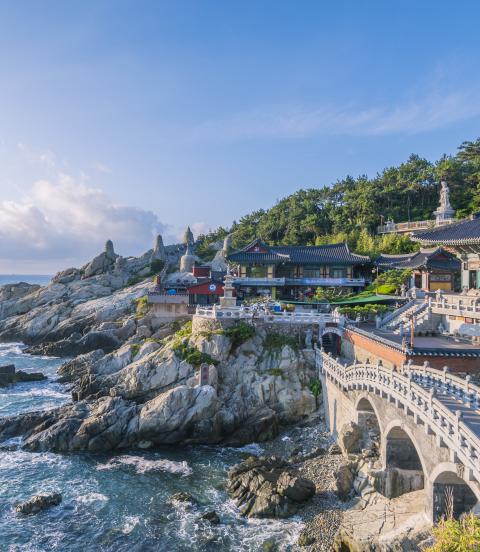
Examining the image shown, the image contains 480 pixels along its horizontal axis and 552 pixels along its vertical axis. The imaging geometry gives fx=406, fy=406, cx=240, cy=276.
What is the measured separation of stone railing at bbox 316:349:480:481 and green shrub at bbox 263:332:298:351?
1052 centimetres

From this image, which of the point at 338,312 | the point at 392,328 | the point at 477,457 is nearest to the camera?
the point at 477,457

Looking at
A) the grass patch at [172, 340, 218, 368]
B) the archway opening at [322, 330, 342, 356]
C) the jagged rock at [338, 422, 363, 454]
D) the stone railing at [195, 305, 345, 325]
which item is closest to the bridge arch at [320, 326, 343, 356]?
the archway opening at [322, 330, 342, 356]

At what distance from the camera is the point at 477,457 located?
15.3 m

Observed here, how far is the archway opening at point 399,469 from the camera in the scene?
2330 centimetres

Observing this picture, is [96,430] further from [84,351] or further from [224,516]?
[84,351]

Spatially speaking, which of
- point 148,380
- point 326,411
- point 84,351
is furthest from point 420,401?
point 84,351

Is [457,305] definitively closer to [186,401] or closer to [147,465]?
[186,401]

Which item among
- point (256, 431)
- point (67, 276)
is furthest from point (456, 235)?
point (67, 276)

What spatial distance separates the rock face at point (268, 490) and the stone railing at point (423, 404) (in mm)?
7573

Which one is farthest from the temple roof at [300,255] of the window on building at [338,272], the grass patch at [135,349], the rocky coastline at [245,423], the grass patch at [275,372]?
the grass patch at [275,372]

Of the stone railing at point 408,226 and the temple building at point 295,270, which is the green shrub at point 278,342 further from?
the stone railing at point 408,226

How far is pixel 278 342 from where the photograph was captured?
42156mm

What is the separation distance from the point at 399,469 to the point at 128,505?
17068 mm

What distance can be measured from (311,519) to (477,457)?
1178 centimetres
